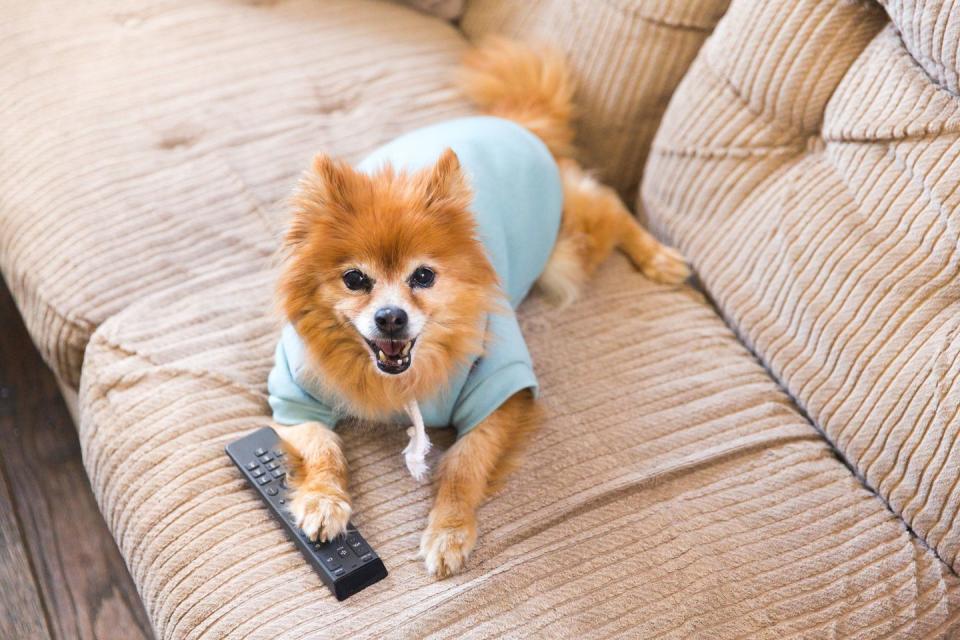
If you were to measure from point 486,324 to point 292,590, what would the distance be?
0.58 metres

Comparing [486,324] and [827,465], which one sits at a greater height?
[486,324]

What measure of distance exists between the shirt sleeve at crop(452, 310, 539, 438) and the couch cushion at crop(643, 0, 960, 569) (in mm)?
567

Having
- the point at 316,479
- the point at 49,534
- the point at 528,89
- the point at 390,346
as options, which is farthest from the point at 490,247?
the point at 49,534

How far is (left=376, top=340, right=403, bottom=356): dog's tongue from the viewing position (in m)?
1.44

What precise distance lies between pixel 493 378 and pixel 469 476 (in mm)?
186

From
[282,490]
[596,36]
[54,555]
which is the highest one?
[596,36]

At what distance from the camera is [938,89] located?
4.98 ft

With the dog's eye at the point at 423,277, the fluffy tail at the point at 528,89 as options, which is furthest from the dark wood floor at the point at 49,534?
the fluffy tail at the point at 528,89

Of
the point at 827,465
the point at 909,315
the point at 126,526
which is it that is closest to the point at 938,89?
the point at 909,315

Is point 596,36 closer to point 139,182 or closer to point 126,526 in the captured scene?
point 139,182

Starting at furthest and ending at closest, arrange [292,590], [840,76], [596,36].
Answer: [596,36] → [840,76] → [292,590]

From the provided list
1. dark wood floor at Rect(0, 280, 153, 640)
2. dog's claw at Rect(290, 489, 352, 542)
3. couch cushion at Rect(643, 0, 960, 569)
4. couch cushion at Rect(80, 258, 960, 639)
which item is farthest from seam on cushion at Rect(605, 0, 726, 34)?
dark wood floor at Rect(0, 280, 153, 640)

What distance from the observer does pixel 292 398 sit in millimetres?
1564

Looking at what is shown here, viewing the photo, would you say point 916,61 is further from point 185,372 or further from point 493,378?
point 185,372
